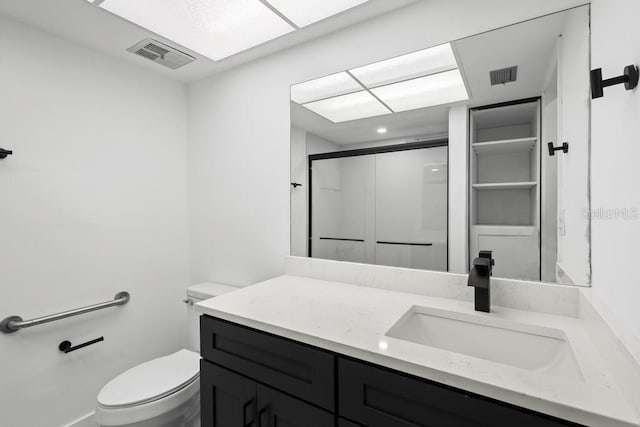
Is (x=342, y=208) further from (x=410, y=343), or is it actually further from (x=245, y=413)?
(x=245, y=413)

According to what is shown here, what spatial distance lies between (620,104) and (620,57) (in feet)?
0.39

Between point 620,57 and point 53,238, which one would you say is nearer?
point 620,57

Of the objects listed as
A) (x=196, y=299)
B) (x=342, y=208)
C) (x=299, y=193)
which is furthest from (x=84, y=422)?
(x=342, y=208)

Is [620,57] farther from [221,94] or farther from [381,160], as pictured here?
[221,94]

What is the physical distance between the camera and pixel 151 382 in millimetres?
1424

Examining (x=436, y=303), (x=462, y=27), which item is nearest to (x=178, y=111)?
(x=462, y=27)

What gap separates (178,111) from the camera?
2205 mm

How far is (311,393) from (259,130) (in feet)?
4.88

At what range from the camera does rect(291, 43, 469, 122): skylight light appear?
1328 millimetres

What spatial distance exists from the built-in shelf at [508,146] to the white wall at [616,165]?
197 mm

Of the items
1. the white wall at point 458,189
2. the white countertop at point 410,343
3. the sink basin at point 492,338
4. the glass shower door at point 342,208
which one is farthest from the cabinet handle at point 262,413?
the white wall at point 458,189

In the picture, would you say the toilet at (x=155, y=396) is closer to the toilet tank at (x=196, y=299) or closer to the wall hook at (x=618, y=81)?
the toilet tank at (x=196, y=299)

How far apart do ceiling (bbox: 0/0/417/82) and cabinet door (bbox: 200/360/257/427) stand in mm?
1633

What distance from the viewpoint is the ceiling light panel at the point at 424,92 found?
1.31m
